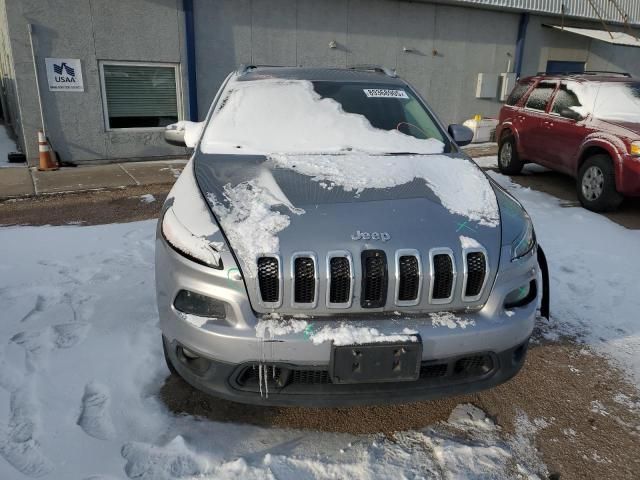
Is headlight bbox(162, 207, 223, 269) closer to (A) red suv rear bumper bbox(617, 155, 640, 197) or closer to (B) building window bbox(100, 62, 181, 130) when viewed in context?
(A) red suv rear bumper bbox(617, 155, 640, 197)

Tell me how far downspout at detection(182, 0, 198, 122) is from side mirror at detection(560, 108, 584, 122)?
699cm

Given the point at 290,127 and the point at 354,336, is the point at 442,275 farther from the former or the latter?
the point at 290,127

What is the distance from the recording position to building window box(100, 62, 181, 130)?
9.50 metres

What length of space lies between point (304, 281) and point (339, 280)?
0.15 metres

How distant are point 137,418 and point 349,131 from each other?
224cm

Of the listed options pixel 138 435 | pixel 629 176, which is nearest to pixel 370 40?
pixel 629 176

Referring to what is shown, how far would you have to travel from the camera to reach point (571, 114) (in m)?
6.91

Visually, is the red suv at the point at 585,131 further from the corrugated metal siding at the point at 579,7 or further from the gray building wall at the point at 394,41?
the corrugated metal siding at the point at 579,7

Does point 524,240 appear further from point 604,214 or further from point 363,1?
point 363,1

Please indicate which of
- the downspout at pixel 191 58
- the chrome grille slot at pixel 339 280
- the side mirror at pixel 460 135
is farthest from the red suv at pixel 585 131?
the downspout at pixel 191 58

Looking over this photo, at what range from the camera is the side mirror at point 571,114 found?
682 centimetres

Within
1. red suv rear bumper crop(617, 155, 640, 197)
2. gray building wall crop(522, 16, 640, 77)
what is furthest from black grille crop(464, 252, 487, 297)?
gray building wall crop(522, 16, 640, 77)

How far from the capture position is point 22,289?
3828 millimetres

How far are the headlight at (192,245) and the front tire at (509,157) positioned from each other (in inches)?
289
